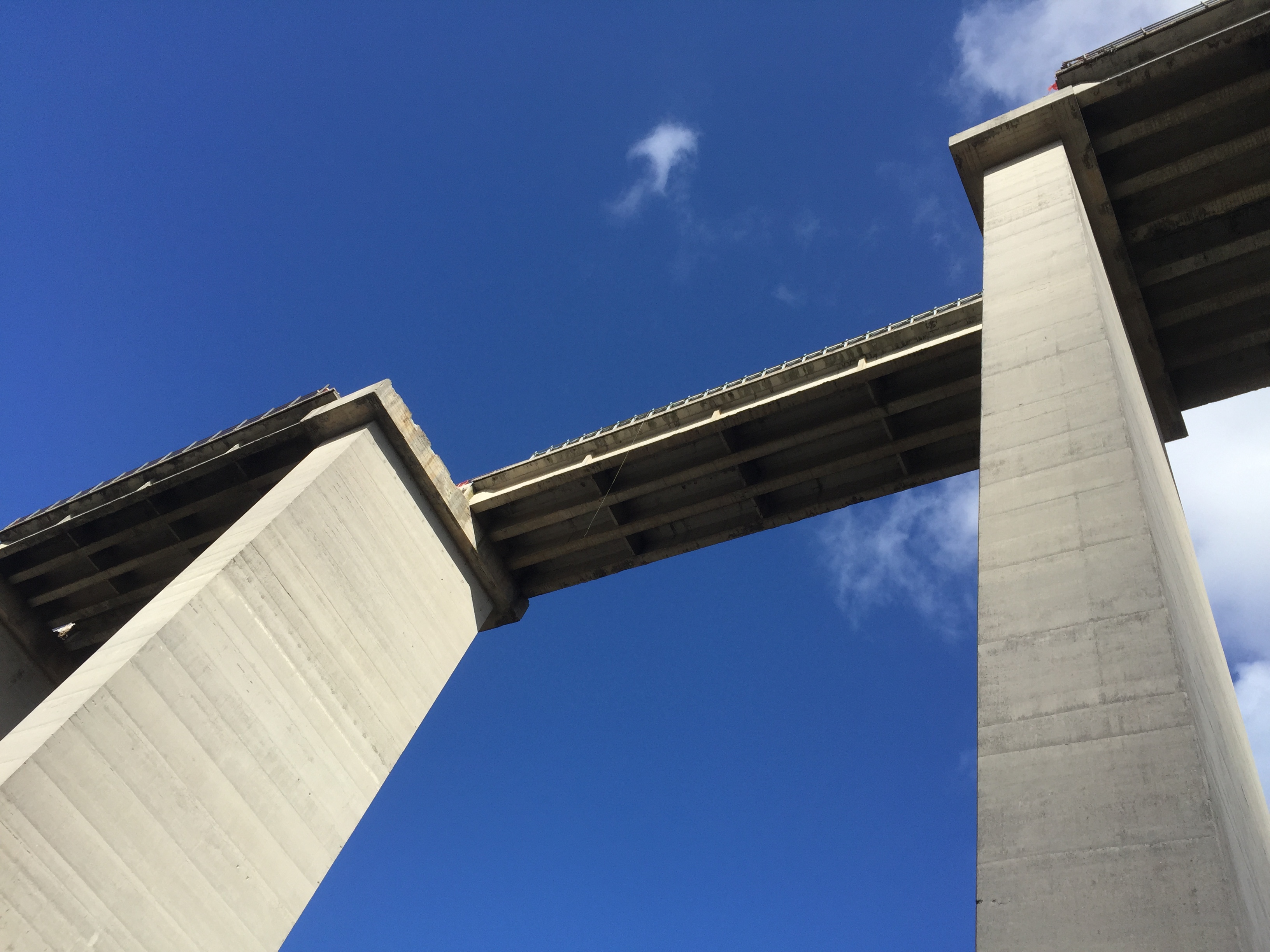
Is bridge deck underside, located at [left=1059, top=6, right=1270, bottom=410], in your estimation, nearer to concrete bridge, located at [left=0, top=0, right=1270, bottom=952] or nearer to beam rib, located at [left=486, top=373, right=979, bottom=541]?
concrete bridge, located at [left=0, top=0, right=1270, bottom=952]

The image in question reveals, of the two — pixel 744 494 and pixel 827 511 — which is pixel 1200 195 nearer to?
pixel 827 511

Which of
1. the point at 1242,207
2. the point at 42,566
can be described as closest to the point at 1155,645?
the point at 1242,207

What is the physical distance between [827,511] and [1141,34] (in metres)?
11.7

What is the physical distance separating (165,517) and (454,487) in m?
7.33

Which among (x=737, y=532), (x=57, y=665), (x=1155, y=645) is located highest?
(x=737, y=532)

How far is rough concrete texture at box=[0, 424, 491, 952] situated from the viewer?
12.6m

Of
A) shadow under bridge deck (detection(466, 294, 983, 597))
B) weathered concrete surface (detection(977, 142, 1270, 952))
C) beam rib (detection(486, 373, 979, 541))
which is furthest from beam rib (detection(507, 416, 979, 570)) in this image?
weathered concrete surface (detection(977, 142, 1270, 952))

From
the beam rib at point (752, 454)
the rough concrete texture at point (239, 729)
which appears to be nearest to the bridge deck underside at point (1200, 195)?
the beam rib at point (752, 454)

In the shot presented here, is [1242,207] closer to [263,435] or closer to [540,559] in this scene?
[540,559]

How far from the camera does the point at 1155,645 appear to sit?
6.79 meters

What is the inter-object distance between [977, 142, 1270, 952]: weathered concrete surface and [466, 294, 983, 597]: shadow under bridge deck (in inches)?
349

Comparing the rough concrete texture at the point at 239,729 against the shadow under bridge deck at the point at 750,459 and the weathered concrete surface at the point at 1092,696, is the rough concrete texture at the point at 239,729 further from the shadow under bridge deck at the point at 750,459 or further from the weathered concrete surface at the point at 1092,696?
the weathered concrete surface at the point at 1092,696

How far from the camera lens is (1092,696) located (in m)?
6.75

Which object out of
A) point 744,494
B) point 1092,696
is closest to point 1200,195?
point 744,494
